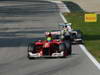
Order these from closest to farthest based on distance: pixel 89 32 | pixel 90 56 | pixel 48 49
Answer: pixel 48 49 → pixel 90 56 → pixel 89 32

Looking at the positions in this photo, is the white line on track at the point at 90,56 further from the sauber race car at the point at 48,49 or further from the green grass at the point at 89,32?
the sauber race car at the point at 48,49

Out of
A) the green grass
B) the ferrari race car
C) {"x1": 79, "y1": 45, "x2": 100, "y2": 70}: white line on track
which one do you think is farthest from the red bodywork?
the ferrari race car

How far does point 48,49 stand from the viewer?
2145cm

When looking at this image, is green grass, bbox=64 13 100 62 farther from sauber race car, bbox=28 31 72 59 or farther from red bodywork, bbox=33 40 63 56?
red bodywork, bbox=33 40 63 56

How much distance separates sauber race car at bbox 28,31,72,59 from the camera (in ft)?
69.9

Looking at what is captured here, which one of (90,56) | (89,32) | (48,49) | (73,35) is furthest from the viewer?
(89,32)

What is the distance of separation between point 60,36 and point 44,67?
6.69 metres

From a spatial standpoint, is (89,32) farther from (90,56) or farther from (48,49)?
(48,49)

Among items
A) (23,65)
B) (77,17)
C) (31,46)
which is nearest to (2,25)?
(77,17)

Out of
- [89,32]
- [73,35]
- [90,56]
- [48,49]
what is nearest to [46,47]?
[48,49]

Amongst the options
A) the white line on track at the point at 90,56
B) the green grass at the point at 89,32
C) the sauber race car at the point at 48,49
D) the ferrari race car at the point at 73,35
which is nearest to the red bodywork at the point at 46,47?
the sauber race car at the point at 48,49

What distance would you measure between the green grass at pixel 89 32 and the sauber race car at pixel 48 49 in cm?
134

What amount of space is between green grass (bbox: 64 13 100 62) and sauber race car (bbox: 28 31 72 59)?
1.34m

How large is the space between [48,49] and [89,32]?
13362 millimetres
